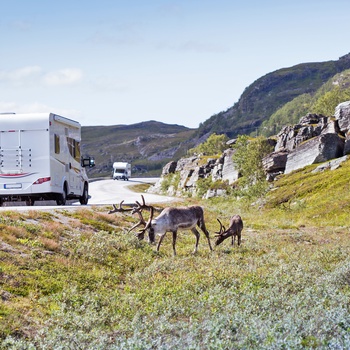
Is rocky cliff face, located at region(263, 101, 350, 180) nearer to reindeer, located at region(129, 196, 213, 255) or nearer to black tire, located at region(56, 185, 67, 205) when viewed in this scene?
black tire, located at region(56, 185, 67, 205)

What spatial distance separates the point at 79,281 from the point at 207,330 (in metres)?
5.78

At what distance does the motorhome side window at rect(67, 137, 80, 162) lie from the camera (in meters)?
33.6

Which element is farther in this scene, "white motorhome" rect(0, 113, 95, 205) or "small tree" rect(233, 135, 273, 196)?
"small tree" rect(233, 135, 273, 196)

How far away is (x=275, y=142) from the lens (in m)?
98.8

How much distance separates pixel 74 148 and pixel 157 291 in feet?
70.6

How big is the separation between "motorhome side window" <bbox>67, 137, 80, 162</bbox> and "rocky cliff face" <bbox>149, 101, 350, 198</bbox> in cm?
4141

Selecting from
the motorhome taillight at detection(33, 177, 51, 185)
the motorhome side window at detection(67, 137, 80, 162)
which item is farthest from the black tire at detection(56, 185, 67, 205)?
the motorhome side window at detection(67, 137, 80, 162)

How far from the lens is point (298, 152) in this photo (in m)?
80.9

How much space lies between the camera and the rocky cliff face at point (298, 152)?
7744 centimetres

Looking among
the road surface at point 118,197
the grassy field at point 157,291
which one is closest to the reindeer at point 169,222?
the grassy field at point 157,291

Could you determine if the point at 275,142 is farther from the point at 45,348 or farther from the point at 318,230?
the point at 45,348

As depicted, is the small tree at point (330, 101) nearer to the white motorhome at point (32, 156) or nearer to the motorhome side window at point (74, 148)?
the motorhome side window at point (74, 148)

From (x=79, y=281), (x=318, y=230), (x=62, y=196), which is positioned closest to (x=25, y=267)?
(x=79, y=281)

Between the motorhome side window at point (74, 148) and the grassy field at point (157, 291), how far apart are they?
7122 mm
